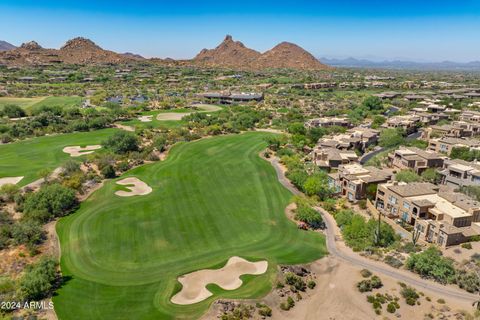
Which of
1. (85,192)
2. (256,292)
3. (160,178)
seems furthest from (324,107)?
(256,292)

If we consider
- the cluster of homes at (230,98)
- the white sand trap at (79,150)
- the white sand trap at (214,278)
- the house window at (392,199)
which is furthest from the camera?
the cluster of homes at (230,98)

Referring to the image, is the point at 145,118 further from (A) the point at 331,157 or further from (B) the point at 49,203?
(A) the point at 331,157

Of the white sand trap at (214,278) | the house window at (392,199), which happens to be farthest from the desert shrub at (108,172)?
the house window at (392,199)

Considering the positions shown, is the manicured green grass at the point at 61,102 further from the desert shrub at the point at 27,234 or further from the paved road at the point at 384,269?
the paved road at the point at 384,269

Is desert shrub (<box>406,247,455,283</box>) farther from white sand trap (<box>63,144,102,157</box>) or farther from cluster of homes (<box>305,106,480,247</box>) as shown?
white sand trap (<box>63,144,102,157</box>)

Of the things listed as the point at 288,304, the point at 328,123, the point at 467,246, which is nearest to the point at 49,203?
the point at 288,304

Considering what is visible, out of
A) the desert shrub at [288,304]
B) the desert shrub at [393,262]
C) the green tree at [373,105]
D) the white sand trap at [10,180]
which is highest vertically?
the green tree at [373,105]
